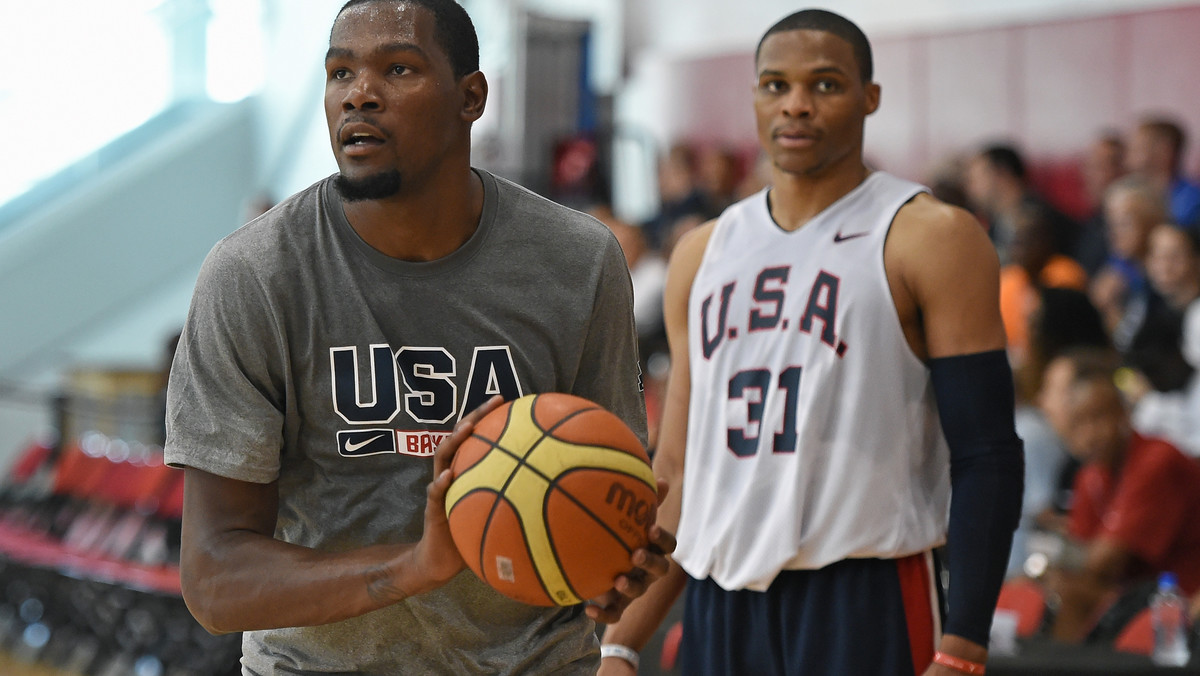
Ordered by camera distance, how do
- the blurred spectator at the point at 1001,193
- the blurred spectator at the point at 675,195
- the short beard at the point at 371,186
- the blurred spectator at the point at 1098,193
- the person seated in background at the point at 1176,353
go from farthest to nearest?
1. the blurred spectator at the point at 675,195
2. the blurred spectator at the point at 1001,193
3. the blurred spectator at the point at 1098,193
4. the person seated in background at the point at 1176,353
5. the short beard at the point at 371,186

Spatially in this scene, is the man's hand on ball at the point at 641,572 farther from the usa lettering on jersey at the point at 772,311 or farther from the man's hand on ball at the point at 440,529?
the usa lettering on jersey at the point at 772,311

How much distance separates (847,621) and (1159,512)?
8.16 ft

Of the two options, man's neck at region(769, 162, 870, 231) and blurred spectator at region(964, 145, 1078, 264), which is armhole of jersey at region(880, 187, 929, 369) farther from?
blurred spectator at region(964, 145, 1078, 264)

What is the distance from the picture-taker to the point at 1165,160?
26.6ft

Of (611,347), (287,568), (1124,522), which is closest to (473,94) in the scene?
(611,347)

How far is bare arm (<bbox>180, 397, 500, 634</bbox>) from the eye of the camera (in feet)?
6.68

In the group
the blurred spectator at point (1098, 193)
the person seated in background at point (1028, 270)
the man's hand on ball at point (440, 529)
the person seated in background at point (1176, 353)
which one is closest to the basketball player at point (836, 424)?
the man's hand on ball at point (440, 529)

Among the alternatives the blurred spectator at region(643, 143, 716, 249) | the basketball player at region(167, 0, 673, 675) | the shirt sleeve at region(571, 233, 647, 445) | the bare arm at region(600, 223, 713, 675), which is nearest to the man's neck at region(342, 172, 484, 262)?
the basketball player at region(167, 0, 673, 675)

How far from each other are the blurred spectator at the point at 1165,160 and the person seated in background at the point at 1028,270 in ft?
2.17

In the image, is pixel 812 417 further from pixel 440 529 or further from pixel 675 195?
pixel 675 195

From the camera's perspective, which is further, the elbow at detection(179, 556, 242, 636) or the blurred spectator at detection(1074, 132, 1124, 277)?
the blurred spectator at detection(1074, 132, 1124, 277)

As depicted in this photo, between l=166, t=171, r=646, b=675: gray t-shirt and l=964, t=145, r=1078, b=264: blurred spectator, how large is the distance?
253 inches

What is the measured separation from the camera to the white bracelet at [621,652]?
9.96 ft

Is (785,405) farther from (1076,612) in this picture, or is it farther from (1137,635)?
(1076,612)
